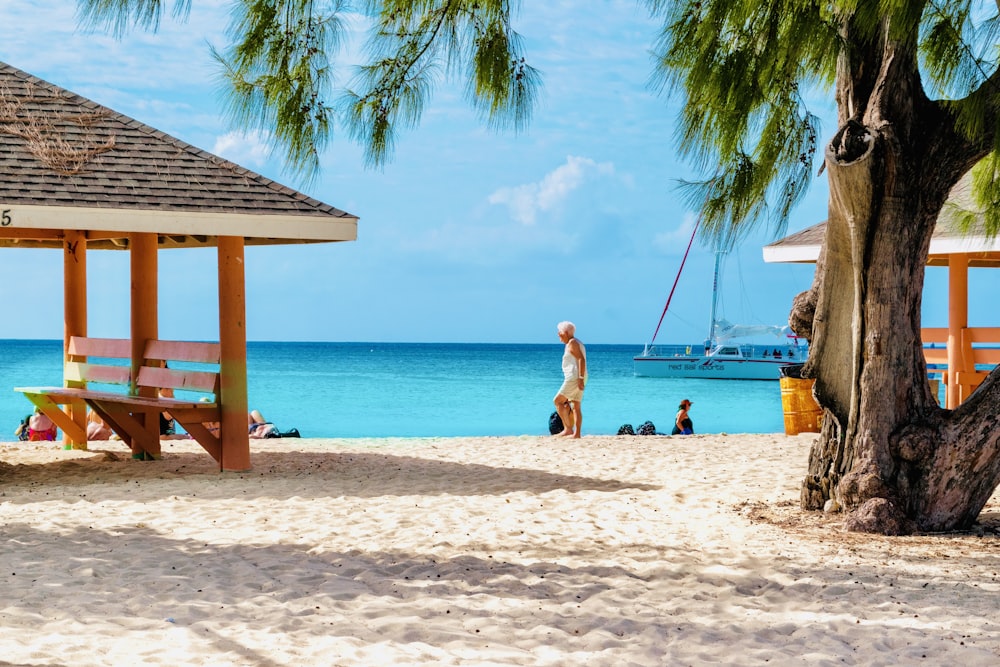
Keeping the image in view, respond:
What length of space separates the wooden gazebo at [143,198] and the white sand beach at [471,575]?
1575 millimetres

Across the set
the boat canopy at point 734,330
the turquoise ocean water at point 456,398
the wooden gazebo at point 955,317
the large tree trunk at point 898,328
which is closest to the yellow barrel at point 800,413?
the wooden gazebo at point 955,317

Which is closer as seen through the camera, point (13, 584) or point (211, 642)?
point (211, 642)

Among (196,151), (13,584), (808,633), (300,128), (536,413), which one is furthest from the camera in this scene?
(536,413)

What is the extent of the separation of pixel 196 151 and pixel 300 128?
12.2 ft

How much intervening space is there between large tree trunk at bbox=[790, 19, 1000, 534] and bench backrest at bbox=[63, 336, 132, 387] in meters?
6.82

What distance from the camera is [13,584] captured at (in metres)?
5.00

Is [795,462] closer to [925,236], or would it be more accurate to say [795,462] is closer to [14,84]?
[925,236]

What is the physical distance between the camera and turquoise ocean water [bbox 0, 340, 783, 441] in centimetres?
3669

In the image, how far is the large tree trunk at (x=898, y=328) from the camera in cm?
657

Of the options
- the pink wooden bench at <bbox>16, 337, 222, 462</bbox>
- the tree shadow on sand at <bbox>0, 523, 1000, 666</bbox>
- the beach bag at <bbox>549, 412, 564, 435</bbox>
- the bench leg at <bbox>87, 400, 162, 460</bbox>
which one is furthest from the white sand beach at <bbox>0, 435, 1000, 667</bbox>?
the beach bag at <bbox>549, 412, 564, 435</bbox>

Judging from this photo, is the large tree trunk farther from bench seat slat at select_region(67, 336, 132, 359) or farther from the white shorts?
bench seat slat at select_region(67, 336, 132, 359)

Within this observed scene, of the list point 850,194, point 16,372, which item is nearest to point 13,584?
point 850,194

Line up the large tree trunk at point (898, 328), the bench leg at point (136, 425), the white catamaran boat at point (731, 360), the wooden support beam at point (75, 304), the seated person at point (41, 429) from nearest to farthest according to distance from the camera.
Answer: the large tree trunk at point (898, 328)
the bench leg at point (136, 425)
the wooden support beam at point (75, 304)
the seated person at point (41, 429)
the white catamaran boat at point (731, 360)

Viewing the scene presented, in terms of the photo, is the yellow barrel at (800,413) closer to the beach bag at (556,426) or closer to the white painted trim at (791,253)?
the white painted trim at (791,253)
